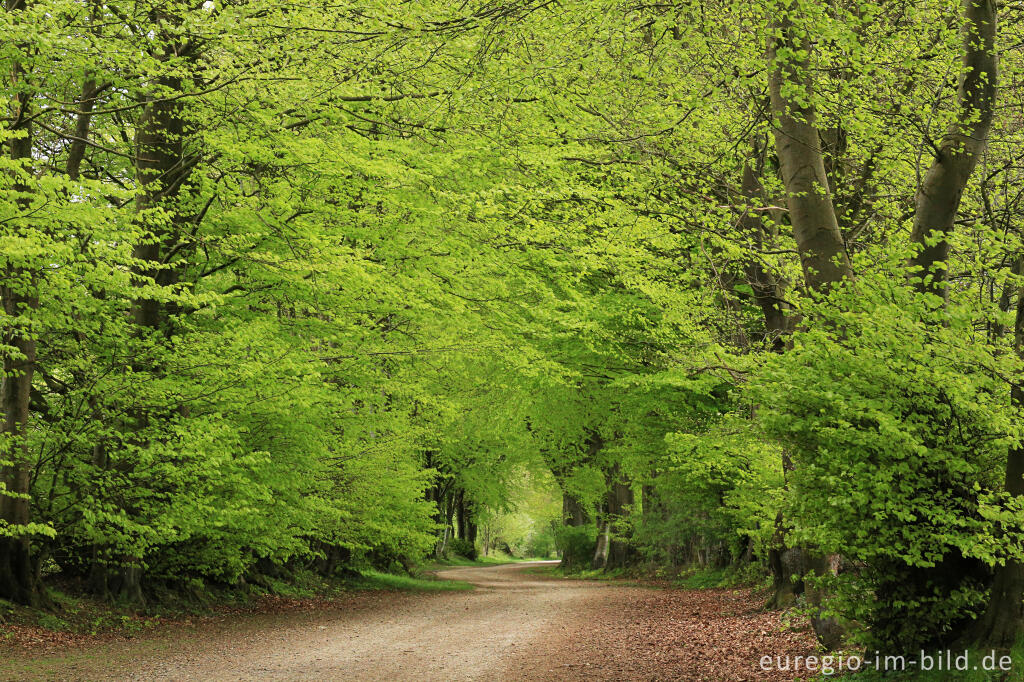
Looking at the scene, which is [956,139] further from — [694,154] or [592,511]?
[592,511]

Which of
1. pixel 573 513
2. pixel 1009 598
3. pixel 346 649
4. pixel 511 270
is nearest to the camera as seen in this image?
pixel 1009 598

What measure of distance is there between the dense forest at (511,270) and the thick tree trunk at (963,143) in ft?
0.11

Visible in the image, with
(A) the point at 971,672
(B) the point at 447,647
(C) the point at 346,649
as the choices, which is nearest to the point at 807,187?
(A) the point at 971,672

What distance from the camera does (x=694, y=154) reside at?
1133cm

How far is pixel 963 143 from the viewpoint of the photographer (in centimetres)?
677

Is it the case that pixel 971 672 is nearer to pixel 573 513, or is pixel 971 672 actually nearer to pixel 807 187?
pixel 807 187

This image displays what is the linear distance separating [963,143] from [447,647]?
29.3 feet

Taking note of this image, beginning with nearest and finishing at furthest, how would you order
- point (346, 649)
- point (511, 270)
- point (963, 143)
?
point (963, 143)
point (346, 649)
point (511, 270)

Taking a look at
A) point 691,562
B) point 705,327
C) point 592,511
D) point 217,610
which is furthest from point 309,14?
point 592,511

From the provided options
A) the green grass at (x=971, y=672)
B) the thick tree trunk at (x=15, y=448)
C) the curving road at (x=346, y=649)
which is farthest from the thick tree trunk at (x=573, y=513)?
the green grass at (x=971, y=672)

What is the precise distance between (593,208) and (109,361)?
27.2 ft

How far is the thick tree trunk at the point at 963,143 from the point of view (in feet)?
22.4

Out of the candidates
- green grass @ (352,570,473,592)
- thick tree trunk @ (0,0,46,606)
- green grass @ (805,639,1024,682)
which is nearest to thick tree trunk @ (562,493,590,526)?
green grass @ (352,570,473,592)

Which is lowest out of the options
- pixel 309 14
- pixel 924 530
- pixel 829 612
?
pixel 829 612
